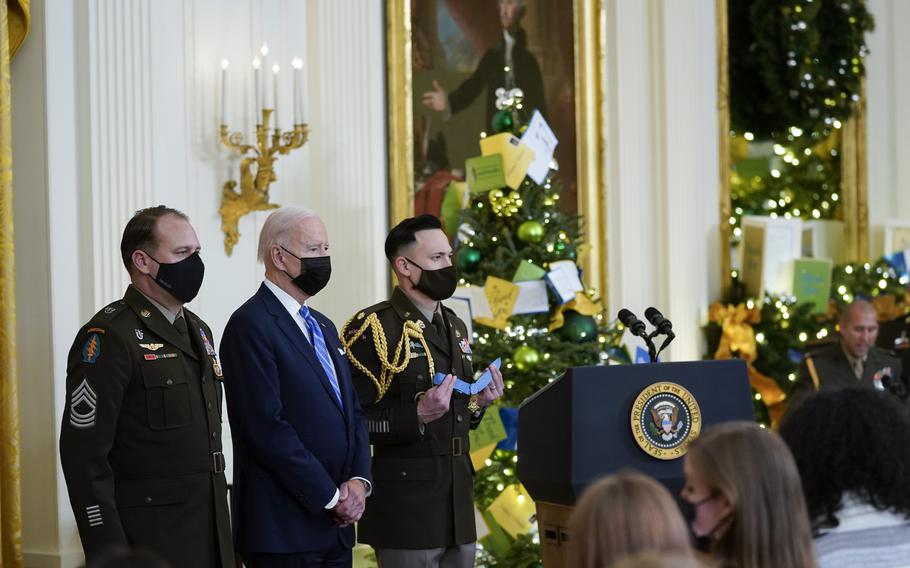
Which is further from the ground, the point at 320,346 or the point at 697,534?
the point at 320,346

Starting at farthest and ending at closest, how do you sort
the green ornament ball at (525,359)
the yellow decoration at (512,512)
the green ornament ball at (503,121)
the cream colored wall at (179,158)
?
the green ornament ball at (503,121) → the green ornament ball at (525,359) → the yellow decoration at (512,512) → the cream colored wall at (179,158)

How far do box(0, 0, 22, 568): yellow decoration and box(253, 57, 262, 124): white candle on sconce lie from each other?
1.48 meters

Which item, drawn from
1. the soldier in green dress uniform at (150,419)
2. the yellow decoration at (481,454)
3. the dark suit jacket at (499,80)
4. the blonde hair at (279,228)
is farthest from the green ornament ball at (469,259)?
the soldier in green dress uniform at (150,419)

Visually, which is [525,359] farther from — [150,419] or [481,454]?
[150,419]

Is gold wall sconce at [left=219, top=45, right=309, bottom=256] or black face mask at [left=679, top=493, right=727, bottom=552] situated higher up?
gold wall sconce at [left=219, top=45, right=309, bottom=256]

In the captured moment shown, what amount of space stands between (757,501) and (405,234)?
7.80 ft

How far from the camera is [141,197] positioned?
5.53 m

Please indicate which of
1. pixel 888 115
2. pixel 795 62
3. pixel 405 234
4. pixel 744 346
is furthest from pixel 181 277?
pixel 888 115

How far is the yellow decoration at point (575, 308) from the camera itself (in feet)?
23.8

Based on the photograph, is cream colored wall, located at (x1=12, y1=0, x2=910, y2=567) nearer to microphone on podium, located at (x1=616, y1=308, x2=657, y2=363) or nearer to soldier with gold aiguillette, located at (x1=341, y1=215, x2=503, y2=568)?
soldier with gold aiguillette, located at (x1=341, y1=215, x2=503, y2=568)

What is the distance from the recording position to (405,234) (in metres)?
4.67

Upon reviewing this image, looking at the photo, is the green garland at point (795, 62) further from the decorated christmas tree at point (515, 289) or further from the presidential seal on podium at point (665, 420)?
the presidential seal on podium at point (665, 420)

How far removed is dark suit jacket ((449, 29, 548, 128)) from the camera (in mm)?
8016

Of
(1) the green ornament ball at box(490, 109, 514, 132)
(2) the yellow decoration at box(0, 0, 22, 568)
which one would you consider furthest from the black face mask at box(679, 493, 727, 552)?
(1) the green ornament ball at box(490, 109, 514, 132)
